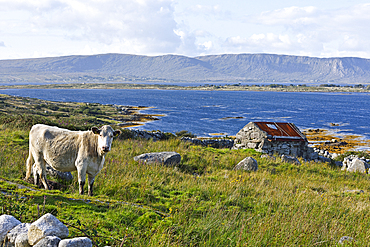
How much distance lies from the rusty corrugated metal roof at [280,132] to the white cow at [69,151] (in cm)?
1725

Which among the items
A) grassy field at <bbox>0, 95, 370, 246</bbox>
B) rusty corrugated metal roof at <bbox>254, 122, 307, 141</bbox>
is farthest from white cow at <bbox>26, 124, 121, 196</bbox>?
rusty corrugated metal roof at <bbox>254, 122, 307, 141</bbox>

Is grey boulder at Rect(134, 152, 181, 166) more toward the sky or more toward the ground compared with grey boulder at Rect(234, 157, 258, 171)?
more toward the sky

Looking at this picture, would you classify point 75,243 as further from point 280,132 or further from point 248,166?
point 280,132

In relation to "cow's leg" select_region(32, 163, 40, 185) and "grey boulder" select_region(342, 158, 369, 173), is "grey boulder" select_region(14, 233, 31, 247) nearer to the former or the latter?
"cow's leg" select_region(32, 163, 40, 185)

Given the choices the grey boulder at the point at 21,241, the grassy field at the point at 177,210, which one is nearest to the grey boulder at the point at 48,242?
the grey boulder at the point at 21,241

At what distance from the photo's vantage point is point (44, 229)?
12.5 feet

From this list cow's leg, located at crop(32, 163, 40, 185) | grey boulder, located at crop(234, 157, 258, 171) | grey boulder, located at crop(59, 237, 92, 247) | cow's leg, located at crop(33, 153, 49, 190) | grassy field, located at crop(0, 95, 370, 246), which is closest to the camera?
grey boulder, located at crop(59, 237, 92, 247)

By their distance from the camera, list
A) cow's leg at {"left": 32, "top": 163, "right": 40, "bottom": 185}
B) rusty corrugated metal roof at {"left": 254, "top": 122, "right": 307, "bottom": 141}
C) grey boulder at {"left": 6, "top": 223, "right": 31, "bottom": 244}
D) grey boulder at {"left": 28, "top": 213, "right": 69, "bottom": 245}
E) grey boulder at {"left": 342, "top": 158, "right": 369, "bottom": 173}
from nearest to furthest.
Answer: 1. grey boulder at {"left": 28, "top": 213, "right": 69, "bottom": 245}
2. grey boulder at {"left": 6, "top": 223, "right": 31, "bottom": 244}
3. cow's leg at {"left": 32, "top": 163, "right": 40, "bottom": 185}
4. grey boulder at {"left": 342, "top": 158, "right": 369, "bottom": 173}
5. rusty corrugated metal roof at {"left": 254, "top": 122, "right": 307, "bottom": 141}

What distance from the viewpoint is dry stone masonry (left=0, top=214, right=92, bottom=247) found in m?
3.69

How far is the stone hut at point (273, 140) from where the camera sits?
72.3ft

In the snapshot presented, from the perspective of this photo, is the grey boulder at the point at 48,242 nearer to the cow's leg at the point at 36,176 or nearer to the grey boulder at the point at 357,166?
the cow's leg at the point at 36,176

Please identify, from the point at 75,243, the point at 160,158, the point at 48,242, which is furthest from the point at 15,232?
the point at 160,158

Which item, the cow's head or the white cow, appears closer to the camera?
the cow's head

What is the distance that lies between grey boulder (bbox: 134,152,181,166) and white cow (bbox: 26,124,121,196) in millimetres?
4172
